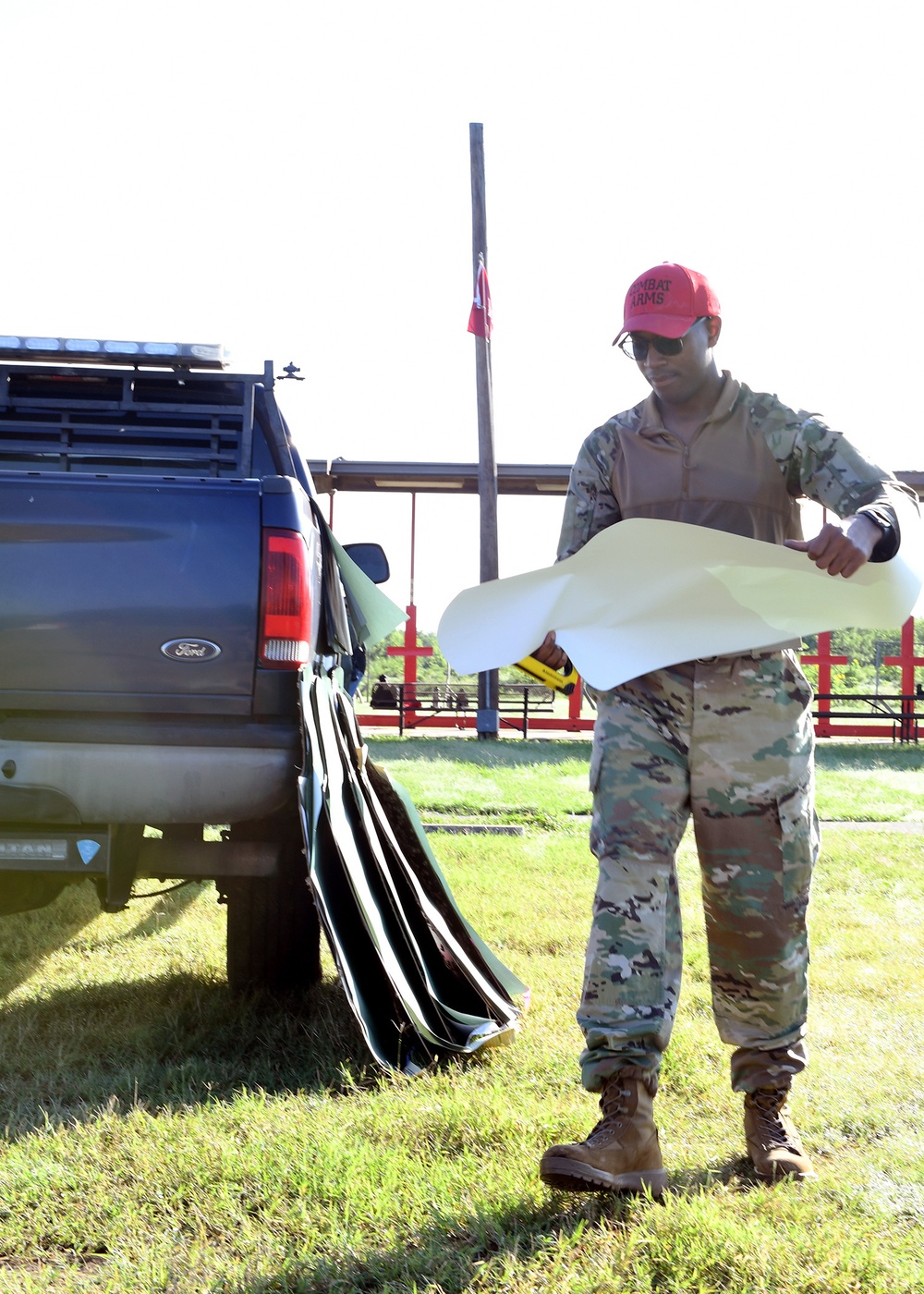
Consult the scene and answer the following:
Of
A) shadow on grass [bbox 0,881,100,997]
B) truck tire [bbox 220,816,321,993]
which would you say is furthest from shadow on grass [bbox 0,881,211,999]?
truck tire [bbox 220,816,321,993]

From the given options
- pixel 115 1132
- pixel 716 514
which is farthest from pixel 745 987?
pixel 115 1132

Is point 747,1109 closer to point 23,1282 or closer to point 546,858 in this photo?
point 23,1282

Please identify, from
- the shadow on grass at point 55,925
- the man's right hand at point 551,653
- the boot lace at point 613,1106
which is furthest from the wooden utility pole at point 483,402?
the boot lace at point 613,1106

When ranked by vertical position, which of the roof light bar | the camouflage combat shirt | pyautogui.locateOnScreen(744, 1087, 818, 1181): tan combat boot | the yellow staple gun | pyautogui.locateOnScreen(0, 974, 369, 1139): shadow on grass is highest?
the roof light bar

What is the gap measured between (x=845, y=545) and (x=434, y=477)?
1736 centimetres

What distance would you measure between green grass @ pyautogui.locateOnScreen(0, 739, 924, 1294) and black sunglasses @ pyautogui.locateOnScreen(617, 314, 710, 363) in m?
1.77

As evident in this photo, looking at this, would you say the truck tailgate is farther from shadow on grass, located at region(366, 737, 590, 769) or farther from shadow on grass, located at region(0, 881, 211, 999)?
shadow on grass, located at region(366, 737, 590, 769)

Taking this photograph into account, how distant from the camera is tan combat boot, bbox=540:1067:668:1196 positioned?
2275mm

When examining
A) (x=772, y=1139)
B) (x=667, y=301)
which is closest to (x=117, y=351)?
(x=667, y=301)

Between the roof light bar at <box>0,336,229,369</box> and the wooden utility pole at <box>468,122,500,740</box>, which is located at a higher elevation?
the wooden utility pole at <box>468,122,500,740</box>

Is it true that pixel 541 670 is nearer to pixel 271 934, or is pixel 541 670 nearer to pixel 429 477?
pixel 271 934

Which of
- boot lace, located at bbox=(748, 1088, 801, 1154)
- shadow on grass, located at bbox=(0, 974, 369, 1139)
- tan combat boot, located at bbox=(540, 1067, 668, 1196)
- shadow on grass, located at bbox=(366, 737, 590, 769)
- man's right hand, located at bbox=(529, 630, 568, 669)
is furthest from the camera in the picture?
shadow on grass, located at bbox=(366, 737, 590, 769)

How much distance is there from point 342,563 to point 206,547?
1.27 metres

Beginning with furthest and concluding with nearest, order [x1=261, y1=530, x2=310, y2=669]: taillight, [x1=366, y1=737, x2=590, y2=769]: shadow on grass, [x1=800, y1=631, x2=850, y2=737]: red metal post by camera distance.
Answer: [x1=800, y1=631, x2=850, y2=737]: red metal post → [x1=366, y1=737, x2=590, y2=769]: shadow on grass → [x1=261, y1=530, x2=310, y2=669]: taillight
